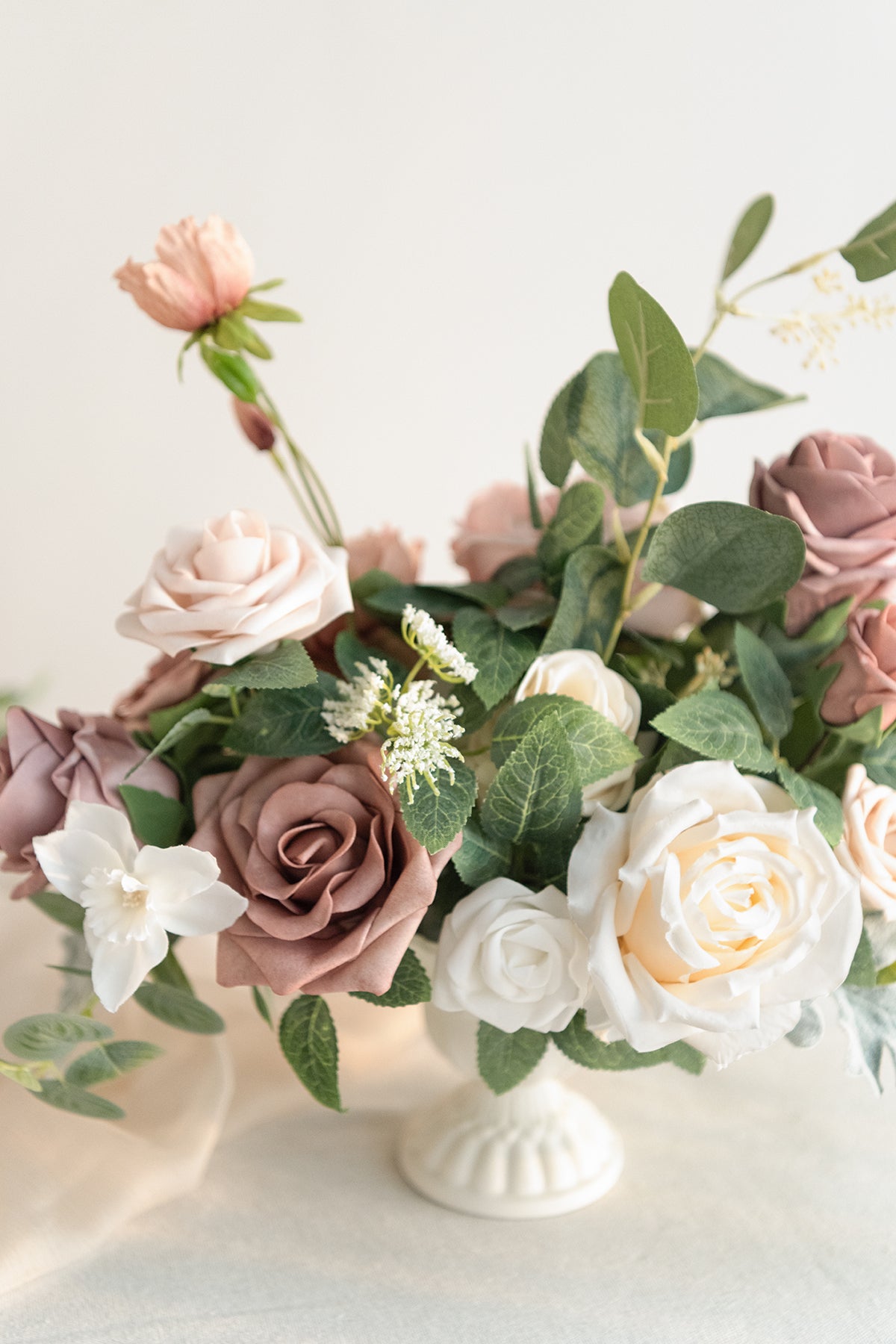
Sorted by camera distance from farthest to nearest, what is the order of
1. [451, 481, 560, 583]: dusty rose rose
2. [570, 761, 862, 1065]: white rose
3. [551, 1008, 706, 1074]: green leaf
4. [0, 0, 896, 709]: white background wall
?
[0, 0, 896, 709]: white background wall → [451, 481, 560, 583]: dusty rose rose → [551, 1008, 706, 1074]: green leaf → [570, 761, 862, 1065]: white rose

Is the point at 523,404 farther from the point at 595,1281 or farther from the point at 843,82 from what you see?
the point at 595,1281

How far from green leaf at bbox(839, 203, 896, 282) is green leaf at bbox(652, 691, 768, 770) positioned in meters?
0.23

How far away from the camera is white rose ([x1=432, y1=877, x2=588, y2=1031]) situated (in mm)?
542

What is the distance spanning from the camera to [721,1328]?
22.9 inches

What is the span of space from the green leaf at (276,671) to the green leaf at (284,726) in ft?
0.04

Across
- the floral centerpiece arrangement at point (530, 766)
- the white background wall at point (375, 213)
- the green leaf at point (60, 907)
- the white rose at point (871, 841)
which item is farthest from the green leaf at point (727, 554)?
the white background wall at point (375, 213)

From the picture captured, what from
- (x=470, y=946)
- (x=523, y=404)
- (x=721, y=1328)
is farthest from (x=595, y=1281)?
(x=523, y=404)

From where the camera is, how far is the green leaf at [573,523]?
63 centimetres

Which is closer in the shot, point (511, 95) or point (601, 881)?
point (601, 881)

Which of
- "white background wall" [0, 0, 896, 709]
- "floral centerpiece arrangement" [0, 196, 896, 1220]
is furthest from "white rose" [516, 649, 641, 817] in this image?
"white background wall" [0, 0, 896, 709]

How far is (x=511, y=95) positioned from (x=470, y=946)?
2.82 ft

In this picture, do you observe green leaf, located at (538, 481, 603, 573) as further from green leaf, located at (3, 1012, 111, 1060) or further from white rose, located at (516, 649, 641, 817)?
green leaf, located at (3, 1012, 111, 1060)

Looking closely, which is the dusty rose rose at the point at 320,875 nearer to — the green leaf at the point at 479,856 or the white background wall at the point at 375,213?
the green leaf at the point at 479,856

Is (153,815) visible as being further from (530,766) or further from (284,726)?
(530,766)
